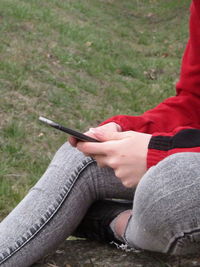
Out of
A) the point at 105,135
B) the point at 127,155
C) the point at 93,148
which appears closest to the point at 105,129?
the point at 105,135

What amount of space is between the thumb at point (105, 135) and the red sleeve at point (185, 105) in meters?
0.26

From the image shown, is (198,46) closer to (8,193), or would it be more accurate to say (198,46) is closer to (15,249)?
(15,249)

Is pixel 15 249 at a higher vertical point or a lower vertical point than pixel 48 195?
lower

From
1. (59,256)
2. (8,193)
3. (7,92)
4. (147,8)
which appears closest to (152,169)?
(59,256)

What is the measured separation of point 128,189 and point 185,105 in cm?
42

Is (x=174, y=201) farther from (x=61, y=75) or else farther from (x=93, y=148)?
(x=61, y=75)

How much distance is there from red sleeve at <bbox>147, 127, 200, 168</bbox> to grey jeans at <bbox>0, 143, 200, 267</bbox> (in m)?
0.09

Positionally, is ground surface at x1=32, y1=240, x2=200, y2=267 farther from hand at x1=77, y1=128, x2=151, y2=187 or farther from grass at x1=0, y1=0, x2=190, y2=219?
grass at x1=0, y1=0, x2=190, y2=219

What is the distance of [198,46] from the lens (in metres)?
1.98

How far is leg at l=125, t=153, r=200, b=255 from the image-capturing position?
50.9 inches

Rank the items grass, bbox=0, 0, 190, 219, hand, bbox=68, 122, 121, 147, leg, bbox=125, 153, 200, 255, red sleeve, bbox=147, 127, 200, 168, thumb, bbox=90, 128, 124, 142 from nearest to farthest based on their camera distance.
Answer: leg, bbox=125, 153, 200, 255 → red sleeve, bbox=147, 127, 200, 168 → thumb, bbox=90, 128, 124, 142 → hand, bbox=68, 122, 121, 147 → grass, bbox=0, 0, 190, 219

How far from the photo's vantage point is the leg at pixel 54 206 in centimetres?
174

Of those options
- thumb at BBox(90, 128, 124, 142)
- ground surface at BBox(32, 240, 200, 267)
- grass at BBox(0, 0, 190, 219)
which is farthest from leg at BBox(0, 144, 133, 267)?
grass at BBox(0, 0, 190, 219)

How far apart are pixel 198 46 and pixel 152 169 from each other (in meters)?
0.81
